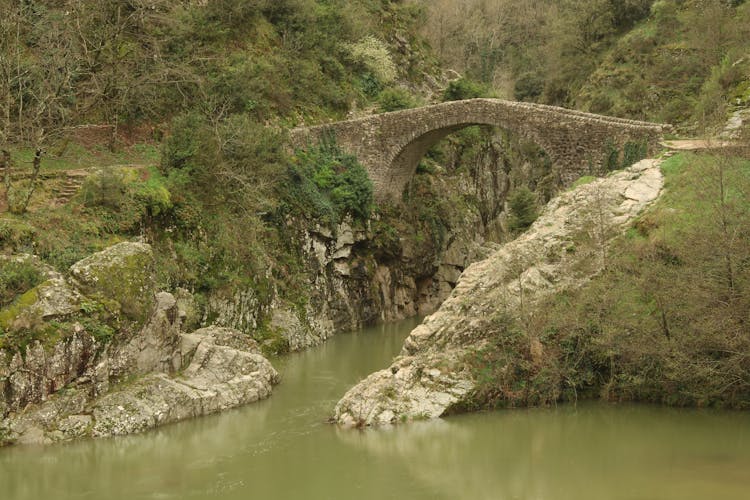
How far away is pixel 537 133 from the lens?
25.1 metres

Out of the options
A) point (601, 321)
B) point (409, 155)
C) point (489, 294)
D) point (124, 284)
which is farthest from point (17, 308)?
point (409, 155)

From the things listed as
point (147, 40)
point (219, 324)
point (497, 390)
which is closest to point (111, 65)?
point (147, 40)

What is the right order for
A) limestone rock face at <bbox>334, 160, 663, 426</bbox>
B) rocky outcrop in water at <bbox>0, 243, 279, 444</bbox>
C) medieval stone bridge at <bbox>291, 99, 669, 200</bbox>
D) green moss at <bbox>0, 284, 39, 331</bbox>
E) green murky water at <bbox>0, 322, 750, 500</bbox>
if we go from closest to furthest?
green murky water at <bbox>0, 322, 750, 500</bbox> < rocky outcrop in water at <bbox>0, 243, 279, 444</bbox> < green moss at <bbox>0, 284, 39, 331</bbox> < limestone rock face at <bbox>334, 160, 663, 426</bbox> < medieval stone bridge at <bbox>291, 99, 669, 200</bbox>

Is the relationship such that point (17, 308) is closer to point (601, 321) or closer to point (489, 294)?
point (489, 294)

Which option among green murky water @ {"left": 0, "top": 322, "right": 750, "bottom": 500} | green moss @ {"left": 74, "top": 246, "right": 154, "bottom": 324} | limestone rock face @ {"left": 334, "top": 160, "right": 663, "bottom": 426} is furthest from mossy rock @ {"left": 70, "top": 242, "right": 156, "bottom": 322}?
limestone rock face @ {"left": 334, "top": 160, "right": 663, "bottom": 426}

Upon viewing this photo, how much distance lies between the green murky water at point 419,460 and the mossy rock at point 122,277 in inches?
98.6

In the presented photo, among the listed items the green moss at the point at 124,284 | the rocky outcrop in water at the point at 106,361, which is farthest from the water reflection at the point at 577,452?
the green moss at the point at 124,284

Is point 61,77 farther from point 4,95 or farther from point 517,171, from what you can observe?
point 517,171

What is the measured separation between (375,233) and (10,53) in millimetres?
13025

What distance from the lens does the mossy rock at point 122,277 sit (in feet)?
53.0

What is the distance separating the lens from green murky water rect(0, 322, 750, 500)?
12.3 metres

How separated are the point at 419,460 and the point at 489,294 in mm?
4587

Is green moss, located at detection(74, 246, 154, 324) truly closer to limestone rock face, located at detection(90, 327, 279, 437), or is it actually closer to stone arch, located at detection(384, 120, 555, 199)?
limestone rock face, located at detection(90, 327, 279, 437)

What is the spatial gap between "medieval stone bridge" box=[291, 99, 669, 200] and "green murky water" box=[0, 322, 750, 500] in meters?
9.81
